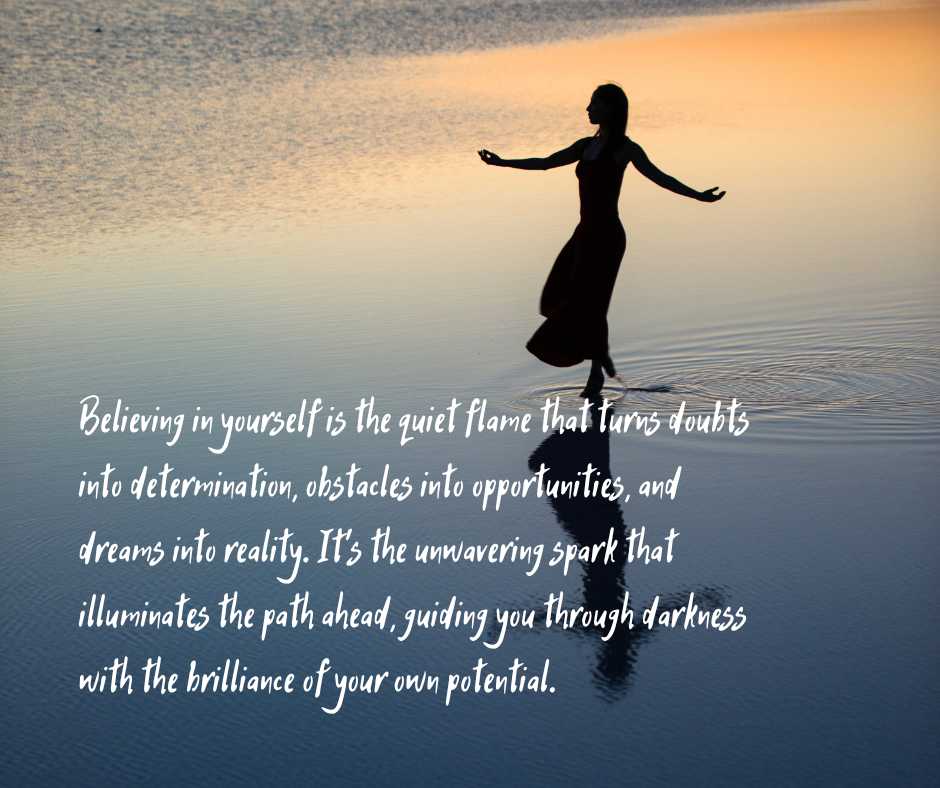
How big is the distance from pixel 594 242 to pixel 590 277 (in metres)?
0.19

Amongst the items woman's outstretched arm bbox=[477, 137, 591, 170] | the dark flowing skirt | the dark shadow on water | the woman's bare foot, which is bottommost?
the dark shadow on water

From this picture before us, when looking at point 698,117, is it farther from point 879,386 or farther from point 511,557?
point 511,557

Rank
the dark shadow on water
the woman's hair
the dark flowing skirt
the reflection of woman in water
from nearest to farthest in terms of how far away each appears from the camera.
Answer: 1. the dark shadow on water
2. the woman's hair
3. the reflection of woman in water
4. the dark flowing skirt

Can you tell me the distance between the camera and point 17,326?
7.88 meters

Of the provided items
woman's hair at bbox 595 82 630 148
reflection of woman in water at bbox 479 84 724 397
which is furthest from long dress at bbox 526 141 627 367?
woman's hair at bbox 595 82 630 148

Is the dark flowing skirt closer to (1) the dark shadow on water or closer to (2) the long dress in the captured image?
(2) the long dress

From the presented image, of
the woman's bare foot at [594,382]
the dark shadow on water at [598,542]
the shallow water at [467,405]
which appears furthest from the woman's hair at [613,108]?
the dark shadow on water at [598,542]

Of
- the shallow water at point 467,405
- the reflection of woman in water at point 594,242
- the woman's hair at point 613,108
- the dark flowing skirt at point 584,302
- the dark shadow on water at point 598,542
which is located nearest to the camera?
the shallow water at point 467,405

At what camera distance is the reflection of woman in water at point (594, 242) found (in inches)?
243

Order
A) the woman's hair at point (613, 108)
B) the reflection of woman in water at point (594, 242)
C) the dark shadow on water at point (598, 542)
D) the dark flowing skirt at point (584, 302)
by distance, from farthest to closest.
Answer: the dark flowing skirt at point (584, 302), the reflection of woman in water at point (594, 242), the woman's hair at point (613, 108), the dark shadow on water at point (598, 542)

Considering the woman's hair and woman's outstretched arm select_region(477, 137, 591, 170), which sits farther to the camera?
woman's outstretched arm select_region(477, 137, 591, 170)

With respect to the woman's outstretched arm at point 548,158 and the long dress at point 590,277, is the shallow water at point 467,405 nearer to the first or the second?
the long dress at point 590,277

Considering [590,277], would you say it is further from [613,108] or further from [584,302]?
[613,108]

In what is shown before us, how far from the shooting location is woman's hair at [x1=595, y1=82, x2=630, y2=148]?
19.9ft
